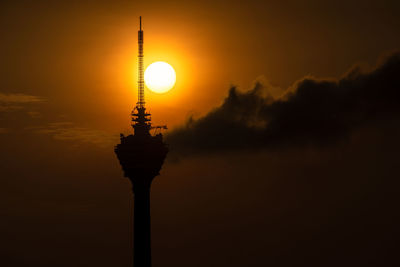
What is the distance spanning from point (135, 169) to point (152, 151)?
691cm

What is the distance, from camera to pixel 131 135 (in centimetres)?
19850

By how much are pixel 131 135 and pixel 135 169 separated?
959 centimetres

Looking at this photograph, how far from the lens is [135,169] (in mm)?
198000

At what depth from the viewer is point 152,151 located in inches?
7805

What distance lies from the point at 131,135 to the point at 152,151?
7.41m
